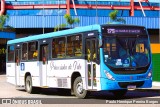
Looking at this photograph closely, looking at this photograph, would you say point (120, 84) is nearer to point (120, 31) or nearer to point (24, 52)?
point (120, 31)

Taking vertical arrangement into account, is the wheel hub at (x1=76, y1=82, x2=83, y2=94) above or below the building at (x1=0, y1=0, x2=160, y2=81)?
below

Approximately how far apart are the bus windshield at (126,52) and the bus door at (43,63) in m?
4.68

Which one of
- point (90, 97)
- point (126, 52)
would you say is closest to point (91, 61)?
point (126, 52)

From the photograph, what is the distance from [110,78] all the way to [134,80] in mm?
1001

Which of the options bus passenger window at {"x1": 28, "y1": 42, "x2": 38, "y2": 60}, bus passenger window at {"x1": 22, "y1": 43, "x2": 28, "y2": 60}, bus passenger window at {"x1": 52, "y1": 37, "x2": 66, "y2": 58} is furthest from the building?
bus passenger window at {"x1": 52, "y1": 37, "x2": 66, "y2": 58}

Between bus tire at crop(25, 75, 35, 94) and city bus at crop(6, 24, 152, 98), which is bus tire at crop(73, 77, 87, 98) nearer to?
city bus at crop(6, 24, 152, 98)

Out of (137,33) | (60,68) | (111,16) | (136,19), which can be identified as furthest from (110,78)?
(136,19)

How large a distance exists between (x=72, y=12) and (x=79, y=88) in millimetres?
57859

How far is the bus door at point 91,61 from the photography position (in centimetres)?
1541

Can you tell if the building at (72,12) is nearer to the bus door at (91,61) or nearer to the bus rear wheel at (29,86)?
the bus rear wheel at (29,86)

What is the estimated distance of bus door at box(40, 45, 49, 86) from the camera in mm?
19219

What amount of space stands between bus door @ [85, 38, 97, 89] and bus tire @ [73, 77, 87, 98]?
0.59 metres

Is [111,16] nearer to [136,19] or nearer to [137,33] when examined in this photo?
[136,19]

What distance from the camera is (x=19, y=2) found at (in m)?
76.0
